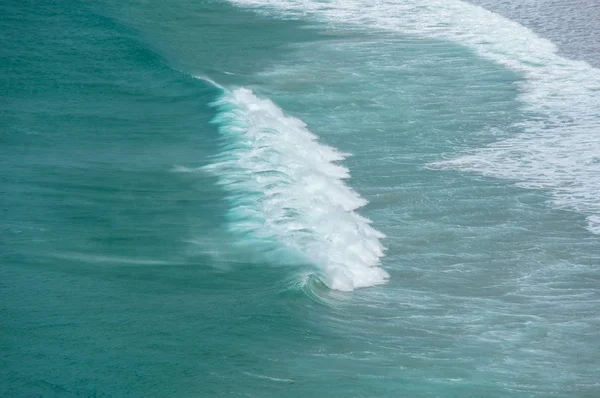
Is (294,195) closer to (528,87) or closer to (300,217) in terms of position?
(300,217)

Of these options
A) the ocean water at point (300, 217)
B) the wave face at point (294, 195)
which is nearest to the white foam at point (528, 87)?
the ocean water at point (300, 217)

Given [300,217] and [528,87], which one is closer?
[300,217]

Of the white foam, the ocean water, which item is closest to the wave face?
the ocean water

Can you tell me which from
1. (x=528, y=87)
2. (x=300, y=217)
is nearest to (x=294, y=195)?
(x=300, y=217)

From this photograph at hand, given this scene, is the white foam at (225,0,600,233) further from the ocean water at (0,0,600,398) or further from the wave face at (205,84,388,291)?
the wave face at (205,84,388,291)

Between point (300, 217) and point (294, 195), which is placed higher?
point (294, 195)

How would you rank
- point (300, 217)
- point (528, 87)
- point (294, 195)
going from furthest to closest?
point (528, 87) < point (294, 195) < point (300, 217)
